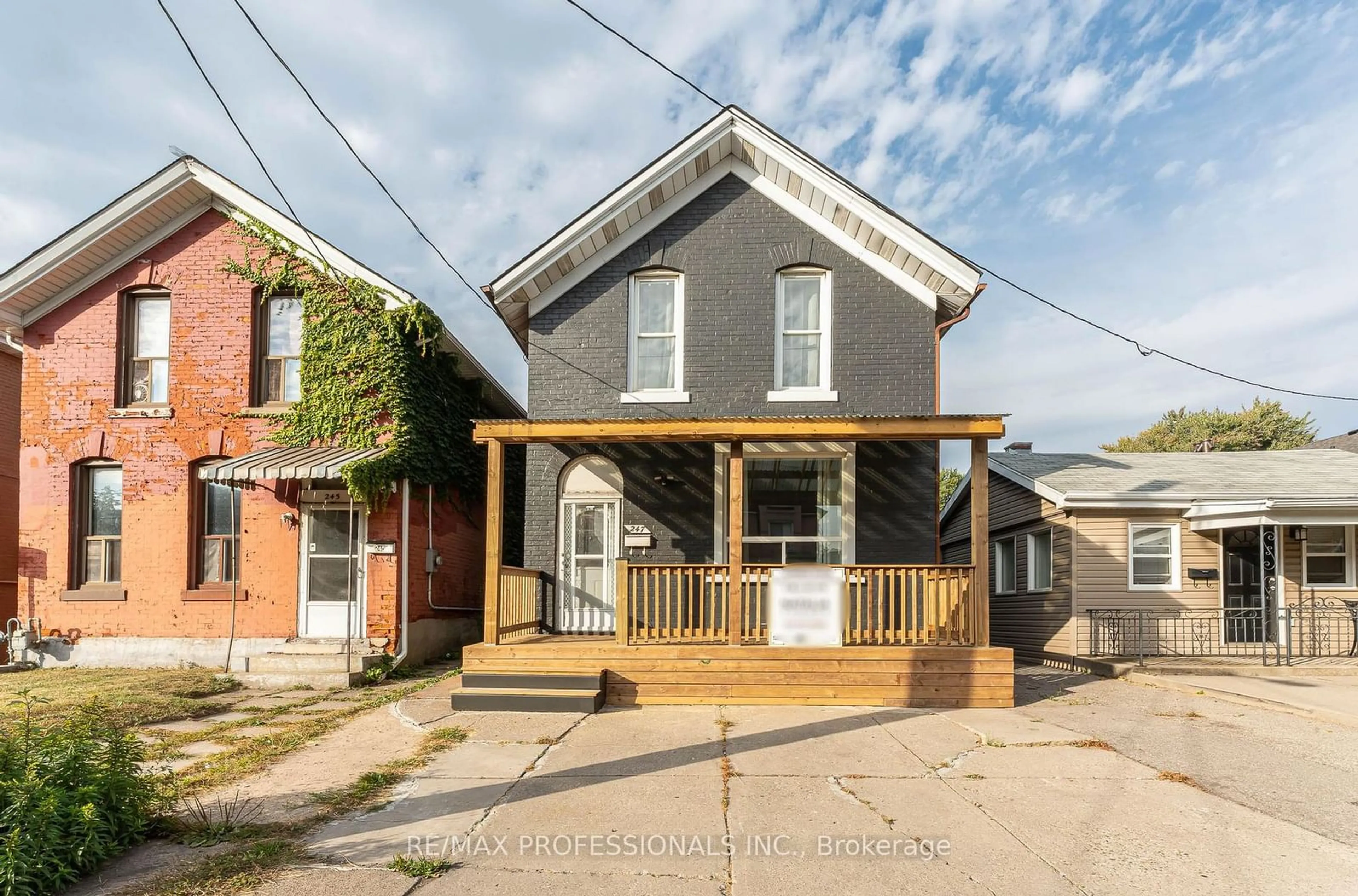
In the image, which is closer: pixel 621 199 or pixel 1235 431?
pixel 621 199

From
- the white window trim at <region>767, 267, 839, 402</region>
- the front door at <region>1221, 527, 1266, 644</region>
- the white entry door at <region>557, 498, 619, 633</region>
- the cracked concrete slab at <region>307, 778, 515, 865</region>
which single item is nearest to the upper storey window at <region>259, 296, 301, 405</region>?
the white entry door at <region>557, 498, 619, 633</region>

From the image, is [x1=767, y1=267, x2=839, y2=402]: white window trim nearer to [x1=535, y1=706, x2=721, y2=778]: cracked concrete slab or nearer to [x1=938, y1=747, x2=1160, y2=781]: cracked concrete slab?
[x1=535, y1=706, x2=721, y2=778]: cracked concrete slab

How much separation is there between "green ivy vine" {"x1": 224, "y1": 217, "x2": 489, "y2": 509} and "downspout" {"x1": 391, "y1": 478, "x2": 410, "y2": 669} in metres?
0.26

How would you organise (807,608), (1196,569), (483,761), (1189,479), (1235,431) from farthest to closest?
(1235,431)
(1189,479)
(1196,569)
(807,608)
(483,761)

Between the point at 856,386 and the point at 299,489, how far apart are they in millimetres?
8199

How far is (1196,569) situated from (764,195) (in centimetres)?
957

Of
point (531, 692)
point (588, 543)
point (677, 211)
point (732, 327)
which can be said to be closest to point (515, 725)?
point (531, 692)

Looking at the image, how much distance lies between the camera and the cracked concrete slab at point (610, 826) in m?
4.43

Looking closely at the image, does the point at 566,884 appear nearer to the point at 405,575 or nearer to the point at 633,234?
the point at 405,575

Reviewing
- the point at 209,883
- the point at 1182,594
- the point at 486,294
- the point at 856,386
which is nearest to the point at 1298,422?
the point at 1182,594

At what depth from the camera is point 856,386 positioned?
11164 mm

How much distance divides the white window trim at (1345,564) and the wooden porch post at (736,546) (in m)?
10.7

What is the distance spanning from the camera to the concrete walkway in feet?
27.8

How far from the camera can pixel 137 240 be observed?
12328 mm
